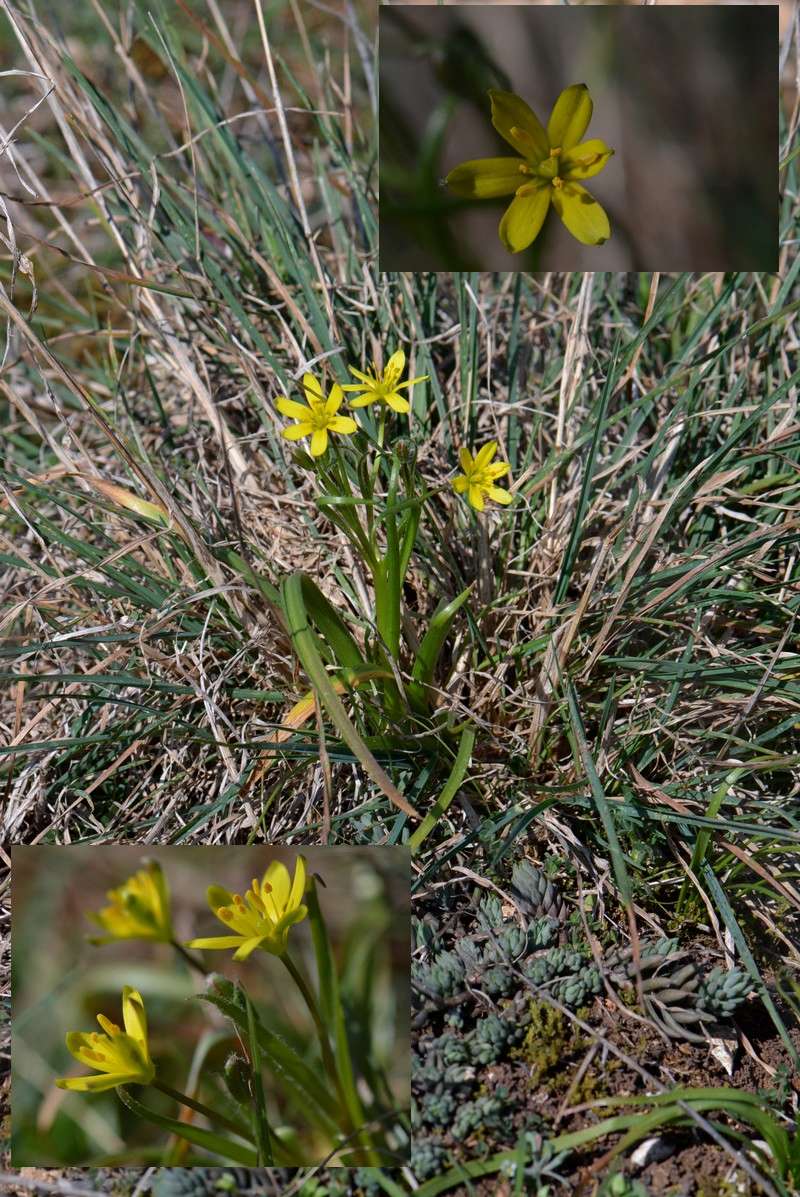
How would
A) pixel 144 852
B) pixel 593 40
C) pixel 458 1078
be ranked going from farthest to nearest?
pixel 593 40, pixel 144 852, pixel 458 1078

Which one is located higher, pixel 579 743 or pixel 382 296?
pixel 382 296

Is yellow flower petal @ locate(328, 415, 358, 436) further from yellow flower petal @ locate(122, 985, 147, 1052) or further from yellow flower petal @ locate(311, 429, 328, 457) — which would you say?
yellow flower petal @ locate(122, 985, 147, 1052)

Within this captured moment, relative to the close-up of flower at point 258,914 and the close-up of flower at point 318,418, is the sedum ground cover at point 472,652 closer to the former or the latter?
the close-up of flower at point 318,418

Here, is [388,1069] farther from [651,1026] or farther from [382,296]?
[382,296]

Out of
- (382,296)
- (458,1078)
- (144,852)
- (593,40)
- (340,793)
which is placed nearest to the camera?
(458,1078)

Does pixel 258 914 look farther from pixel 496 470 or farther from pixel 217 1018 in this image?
pixel 496 470

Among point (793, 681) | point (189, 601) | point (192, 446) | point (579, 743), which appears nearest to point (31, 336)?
point (189, 601)

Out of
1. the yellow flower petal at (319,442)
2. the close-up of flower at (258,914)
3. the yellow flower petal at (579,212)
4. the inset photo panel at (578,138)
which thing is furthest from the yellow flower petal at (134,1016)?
the yellow flower petal at (579,212)

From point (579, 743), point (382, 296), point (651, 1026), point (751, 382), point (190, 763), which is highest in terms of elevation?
point (382, 296)
